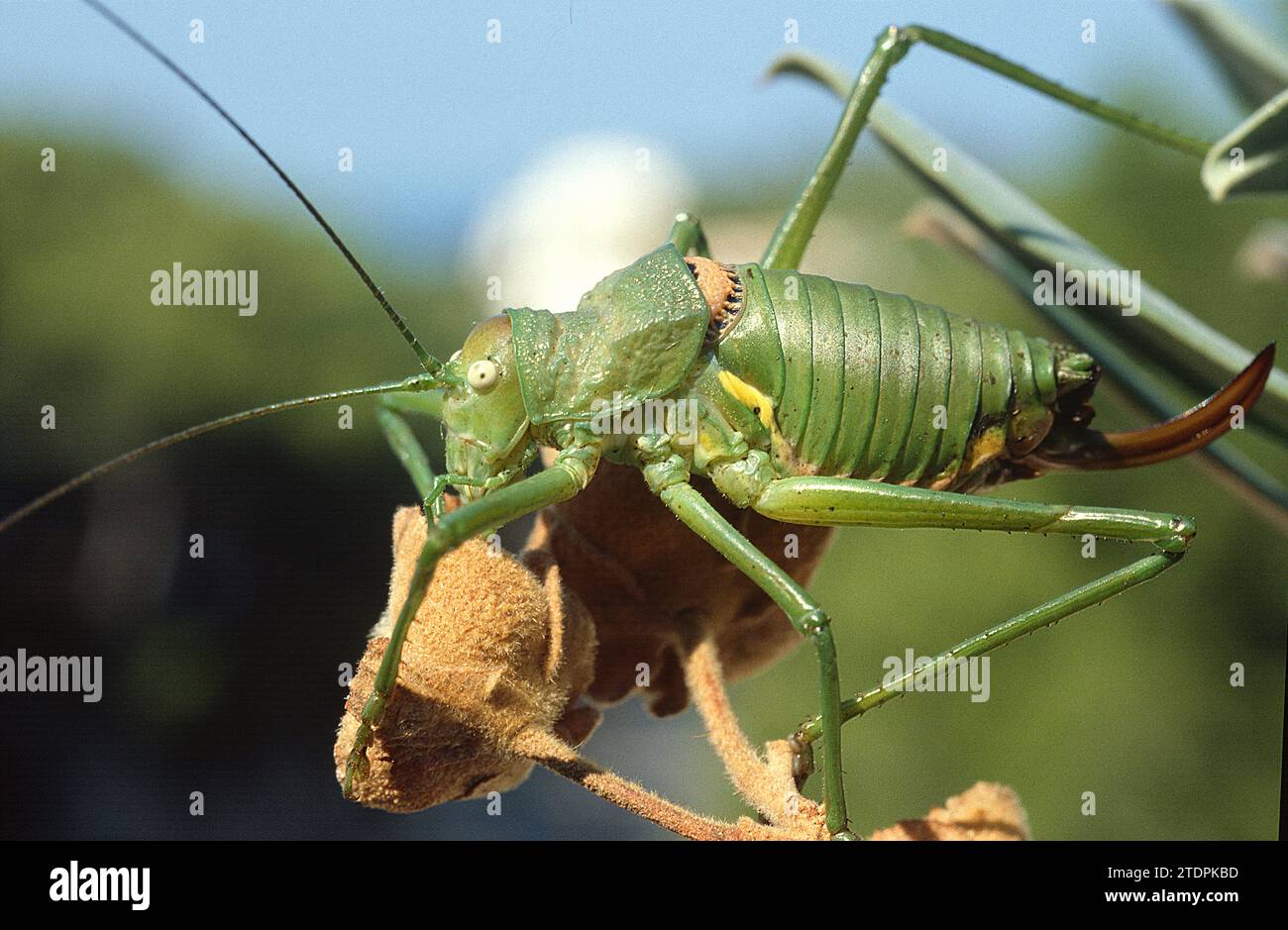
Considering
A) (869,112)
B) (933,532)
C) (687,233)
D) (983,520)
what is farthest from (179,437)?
(933,532)

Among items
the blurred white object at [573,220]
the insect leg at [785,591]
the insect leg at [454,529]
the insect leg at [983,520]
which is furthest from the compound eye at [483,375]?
the blurred white object at [573,220]

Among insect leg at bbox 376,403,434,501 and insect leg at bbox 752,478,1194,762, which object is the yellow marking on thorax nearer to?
insect leg at bbox 752,478,1194,762

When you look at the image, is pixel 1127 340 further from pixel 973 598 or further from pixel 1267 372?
pixel 973 598

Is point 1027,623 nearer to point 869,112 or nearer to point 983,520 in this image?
point 983,520

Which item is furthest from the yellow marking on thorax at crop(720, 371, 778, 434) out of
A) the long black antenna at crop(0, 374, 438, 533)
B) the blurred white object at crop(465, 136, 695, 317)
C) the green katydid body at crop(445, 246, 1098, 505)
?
the blurred white object at crop(465, 136, 695, 317)

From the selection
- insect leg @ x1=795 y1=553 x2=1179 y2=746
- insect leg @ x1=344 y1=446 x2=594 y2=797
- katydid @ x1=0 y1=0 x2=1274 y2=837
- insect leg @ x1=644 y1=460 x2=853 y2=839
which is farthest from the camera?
katydid @ x1=0 y1=0 x2=1274 y2=837
